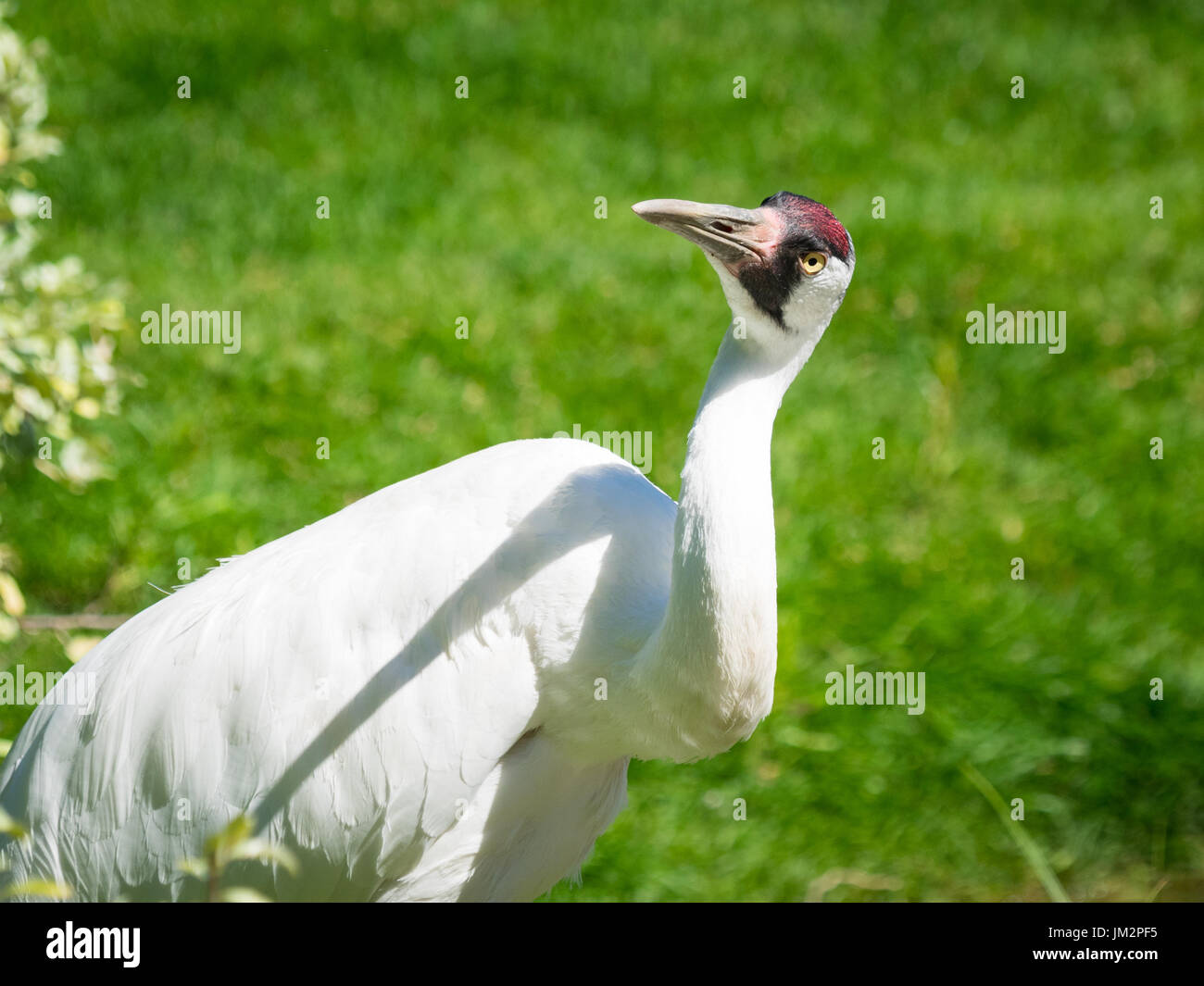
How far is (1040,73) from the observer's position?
7.14 m

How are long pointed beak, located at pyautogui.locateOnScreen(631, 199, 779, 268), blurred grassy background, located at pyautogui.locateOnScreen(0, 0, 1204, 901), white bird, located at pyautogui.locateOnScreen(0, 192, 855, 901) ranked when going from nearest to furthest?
long pointed beak, located at pyautogui.locateOnScreen(631, 199, 779, 268) < white bird, located at pyautogui.locateOnScreen(0, 192, 855, 901) < blurred grassy background, located at pyautogui.locateOnScreen(0, 0, 1204, 901)

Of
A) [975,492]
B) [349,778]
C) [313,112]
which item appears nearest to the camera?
[349,778]

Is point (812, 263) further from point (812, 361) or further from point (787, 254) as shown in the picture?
point (812, 361)

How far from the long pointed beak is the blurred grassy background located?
6.87ft

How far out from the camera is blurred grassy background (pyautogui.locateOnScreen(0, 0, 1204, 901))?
13.2 feet

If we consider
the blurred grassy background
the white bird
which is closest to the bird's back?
the white bird

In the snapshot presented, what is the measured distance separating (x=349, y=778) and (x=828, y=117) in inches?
201

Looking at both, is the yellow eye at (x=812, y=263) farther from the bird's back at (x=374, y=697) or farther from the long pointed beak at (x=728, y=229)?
the bird's back at (x=374, y=697)

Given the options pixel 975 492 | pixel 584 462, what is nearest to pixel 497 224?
pixel 975 492

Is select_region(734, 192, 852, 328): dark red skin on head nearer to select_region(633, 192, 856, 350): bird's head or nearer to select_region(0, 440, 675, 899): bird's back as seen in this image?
select_region(633, 192, 856, 350): bird's head

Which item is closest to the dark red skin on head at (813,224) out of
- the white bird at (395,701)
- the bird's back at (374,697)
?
the white bird at (395,701)

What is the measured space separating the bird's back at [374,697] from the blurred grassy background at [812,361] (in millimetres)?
1148
